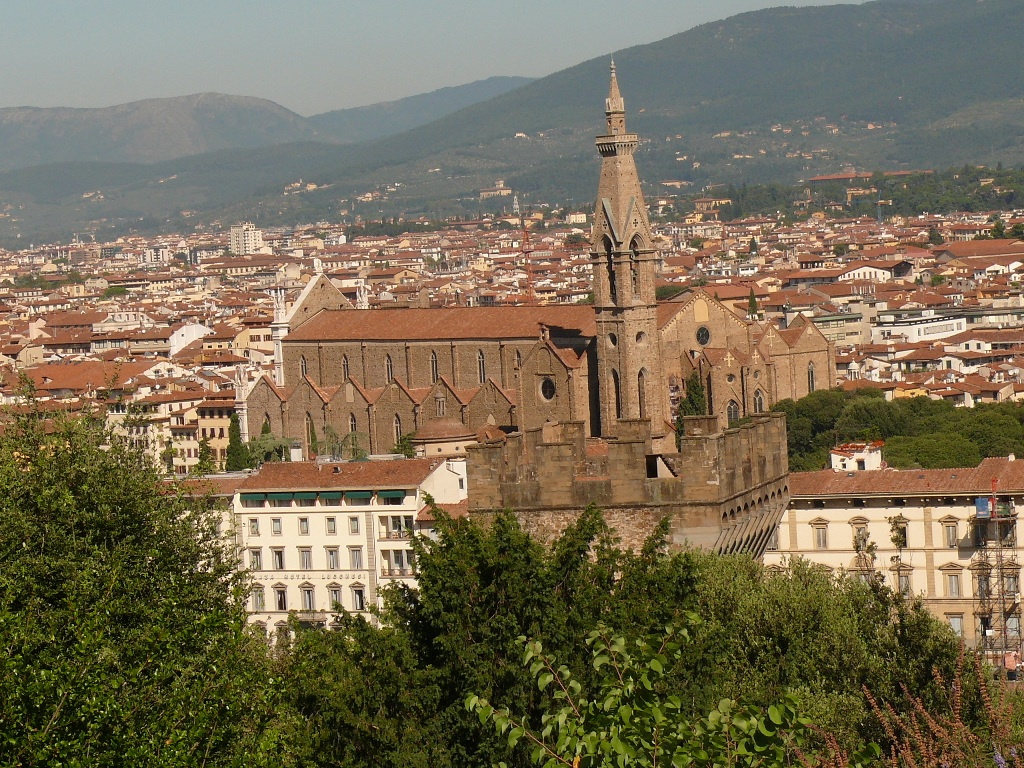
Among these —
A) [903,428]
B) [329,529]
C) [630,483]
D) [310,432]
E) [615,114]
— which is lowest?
[903,428]

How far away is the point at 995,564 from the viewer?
38.6 metres

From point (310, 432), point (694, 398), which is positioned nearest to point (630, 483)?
point (694, 398)

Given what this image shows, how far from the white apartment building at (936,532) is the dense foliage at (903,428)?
707 inches

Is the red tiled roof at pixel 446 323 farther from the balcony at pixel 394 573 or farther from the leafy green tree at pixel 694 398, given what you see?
the balcony at pixel 394 573

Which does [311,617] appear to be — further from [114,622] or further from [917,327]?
[917,327]

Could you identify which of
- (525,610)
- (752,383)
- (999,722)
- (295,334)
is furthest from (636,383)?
(999,722)

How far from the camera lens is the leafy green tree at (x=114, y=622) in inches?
651

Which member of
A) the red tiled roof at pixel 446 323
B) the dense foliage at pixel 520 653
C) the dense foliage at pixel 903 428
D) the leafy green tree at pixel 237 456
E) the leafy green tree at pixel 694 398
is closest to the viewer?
the dense foliage at pixel 520 653

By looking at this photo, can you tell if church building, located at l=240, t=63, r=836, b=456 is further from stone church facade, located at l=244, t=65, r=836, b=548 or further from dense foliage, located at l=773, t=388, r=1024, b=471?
dense foliage, located at l=773, t=388, r=1024, b=471

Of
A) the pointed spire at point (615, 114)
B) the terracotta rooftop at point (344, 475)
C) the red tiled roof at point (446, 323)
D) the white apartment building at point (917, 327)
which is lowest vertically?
the white apartment building at point (917, 327)

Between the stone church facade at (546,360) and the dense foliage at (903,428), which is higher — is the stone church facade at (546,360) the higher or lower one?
the higher one

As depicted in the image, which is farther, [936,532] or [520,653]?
[936,532]

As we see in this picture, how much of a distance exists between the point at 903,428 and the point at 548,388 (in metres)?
11.8

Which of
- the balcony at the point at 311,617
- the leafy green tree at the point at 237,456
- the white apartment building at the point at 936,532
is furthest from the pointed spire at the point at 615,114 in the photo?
the white apartment building at the point at 936,532
